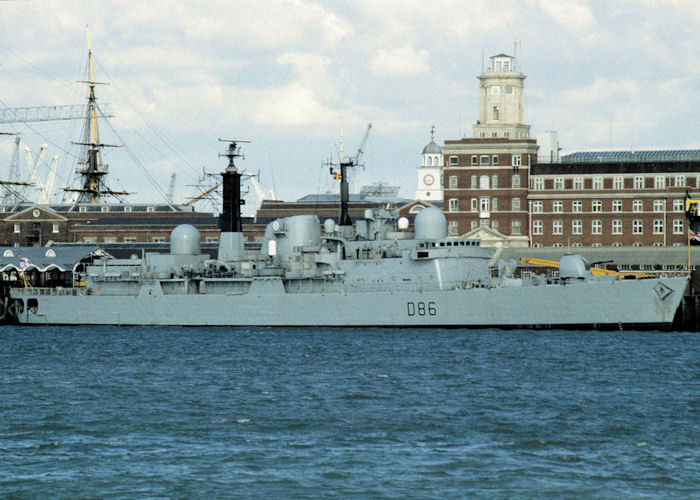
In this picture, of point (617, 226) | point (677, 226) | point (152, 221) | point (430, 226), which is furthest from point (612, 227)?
point (152, 221)

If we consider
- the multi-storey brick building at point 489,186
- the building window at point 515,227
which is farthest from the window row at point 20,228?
the building window at point 515,227

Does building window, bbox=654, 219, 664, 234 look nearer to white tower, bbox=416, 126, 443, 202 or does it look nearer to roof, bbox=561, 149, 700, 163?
roof, bbox=561, 149, 700, 163

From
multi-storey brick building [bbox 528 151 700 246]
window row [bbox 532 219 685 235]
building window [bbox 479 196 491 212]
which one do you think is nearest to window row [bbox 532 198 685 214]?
multi-storey brick building [bbox 528 151 700 246]

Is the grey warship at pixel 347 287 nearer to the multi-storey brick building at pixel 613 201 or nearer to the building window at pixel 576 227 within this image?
the multi-storey brick building at pixel 613 201

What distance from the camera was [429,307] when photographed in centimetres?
4869

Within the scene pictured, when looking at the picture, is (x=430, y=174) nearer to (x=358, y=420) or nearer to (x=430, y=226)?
(x=430, y=226)

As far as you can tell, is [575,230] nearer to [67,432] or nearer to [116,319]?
[116,319]

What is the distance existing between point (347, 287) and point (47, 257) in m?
38.7

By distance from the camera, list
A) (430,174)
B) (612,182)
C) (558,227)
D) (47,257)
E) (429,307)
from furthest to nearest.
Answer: (430,174) → (558,227) → (612,182) → (47,257) → (429,307)

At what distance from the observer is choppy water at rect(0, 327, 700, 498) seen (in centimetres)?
2053

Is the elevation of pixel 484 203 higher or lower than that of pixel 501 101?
lower

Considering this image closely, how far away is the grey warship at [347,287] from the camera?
46750 millimetres

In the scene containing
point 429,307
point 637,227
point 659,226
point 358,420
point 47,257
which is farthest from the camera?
point 637,227

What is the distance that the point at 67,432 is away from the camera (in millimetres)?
25453
